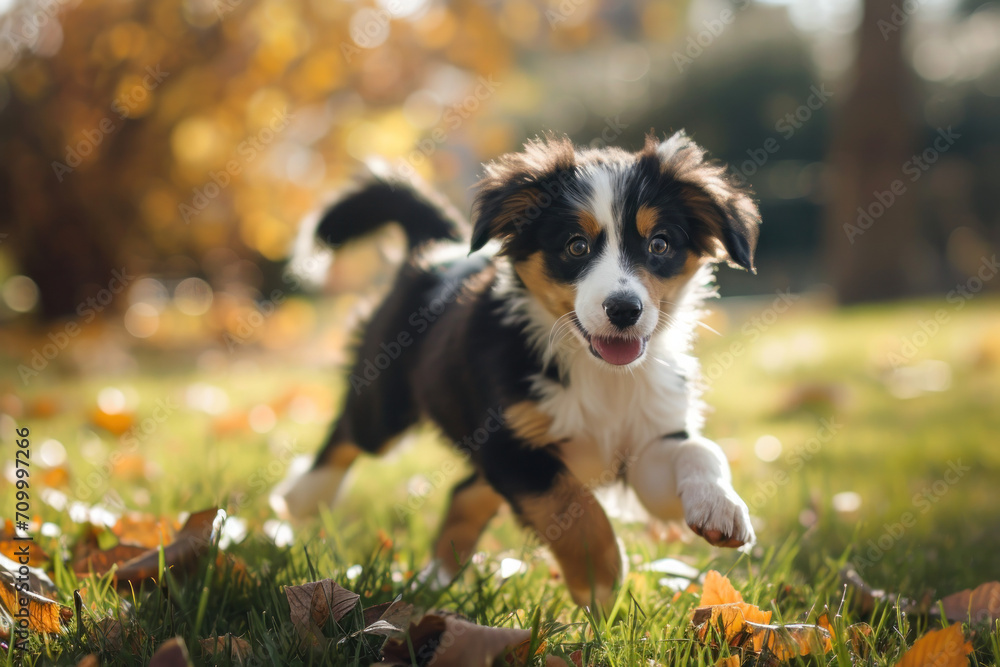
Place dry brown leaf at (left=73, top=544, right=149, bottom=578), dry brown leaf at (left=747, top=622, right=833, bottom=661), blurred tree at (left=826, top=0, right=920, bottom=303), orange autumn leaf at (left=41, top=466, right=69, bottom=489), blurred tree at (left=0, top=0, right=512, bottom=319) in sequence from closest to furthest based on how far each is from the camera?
dry brown leaf at (left=747, top=622, right=833, bottom=661) < dry brown leaf at (left=73, top=544, right=149, bottom=578) < orange autumn leaf at (left=41, top=466, right=69, bottom=489) < blurred tree at (left=0, top=0, right=512, bottom=319) < blurred tree at (left=826, top=0, right=920, bottom=303)

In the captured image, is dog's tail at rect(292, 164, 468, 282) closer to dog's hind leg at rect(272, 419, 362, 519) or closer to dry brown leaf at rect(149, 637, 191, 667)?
dog's hind leg at rect(272, 419, 362, 519)

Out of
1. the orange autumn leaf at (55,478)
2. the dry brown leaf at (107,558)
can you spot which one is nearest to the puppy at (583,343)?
the dry brown leaf at (107,558)

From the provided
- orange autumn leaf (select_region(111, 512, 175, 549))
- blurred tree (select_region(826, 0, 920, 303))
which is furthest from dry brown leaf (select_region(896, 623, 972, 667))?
blurred tree (select_region(826, 0, 920, 303))

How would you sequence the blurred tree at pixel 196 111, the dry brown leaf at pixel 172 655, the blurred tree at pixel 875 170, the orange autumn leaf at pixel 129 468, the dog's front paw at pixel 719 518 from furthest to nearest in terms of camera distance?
1. the blurred tree at pixel 875 170
2. the blurred tree at pixel 196 111
3. the orange autumn leaf at pixel 129 468
4. the dog's front paw at pixel 719 518
5. the dry brown leaf at pixel 172 655

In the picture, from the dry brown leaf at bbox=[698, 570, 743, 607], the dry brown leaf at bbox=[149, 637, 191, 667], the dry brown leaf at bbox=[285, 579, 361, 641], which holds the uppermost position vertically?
the dry brown leaf at bbox=[149, 637, 191, 667]

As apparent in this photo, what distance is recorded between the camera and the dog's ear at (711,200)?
2.33 m

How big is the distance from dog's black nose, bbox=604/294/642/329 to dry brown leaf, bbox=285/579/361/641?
921 millimetres

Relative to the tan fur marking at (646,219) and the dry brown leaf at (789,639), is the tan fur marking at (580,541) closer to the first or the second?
the dry brown leaf at (789,639)

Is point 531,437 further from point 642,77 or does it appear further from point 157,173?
point 642,77

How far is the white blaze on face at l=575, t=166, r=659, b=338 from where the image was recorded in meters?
2.13

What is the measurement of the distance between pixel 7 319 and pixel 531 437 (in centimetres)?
798

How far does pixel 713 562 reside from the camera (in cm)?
212

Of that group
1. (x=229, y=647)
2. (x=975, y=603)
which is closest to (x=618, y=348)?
(x=975, y=603)

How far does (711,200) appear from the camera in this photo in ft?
7.84
